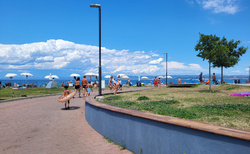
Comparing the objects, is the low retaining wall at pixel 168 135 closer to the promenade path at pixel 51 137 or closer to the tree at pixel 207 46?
the promenade path at pixel 51 137

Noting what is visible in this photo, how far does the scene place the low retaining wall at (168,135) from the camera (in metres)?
3.03

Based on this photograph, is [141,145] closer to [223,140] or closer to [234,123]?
[223,140]

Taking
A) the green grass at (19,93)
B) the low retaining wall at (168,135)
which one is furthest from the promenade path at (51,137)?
the green grass at (19,93)

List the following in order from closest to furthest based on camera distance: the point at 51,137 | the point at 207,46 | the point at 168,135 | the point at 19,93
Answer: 1. the point at 168,135
2. the point at 51,137
3. the point at 207,46
4. the point at 19,93

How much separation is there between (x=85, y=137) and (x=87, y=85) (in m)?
11.8

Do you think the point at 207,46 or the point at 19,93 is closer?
the point at 207,46

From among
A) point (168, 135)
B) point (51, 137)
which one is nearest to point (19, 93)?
point (51, 137)

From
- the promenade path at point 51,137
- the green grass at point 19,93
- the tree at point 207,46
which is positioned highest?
the tree at point 207,46

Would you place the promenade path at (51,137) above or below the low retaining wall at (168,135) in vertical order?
below

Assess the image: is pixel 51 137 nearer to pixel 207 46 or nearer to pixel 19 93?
pixel 207 46

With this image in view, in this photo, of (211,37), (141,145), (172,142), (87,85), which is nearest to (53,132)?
(141,145)

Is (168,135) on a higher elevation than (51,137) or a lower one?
higher

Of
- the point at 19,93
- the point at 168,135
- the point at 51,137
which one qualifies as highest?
the point at 168,135

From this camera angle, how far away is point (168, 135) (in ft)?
13.0
